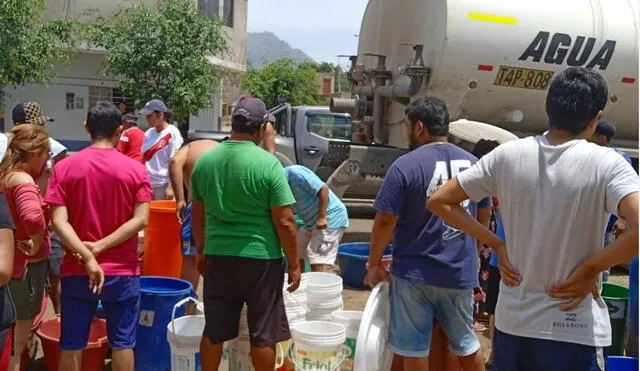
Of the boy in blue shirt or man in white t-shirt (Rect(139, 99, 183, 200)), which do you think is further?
man in white t-shirt (Rect(139, 99, 183, 200))

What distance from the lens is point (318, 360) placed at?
398cm

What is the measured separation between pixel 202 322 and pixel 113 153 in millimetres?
1128

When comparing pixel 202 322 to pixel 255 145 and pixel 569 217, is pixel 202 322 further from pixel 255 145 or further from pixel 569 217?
pixel 569 217

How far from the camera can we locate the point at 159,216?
20.0 ft

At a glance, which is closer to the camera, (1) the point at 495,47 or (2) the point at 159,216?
(2) the point at 159,216

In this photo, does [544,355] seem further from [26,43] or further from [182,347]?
[26,43]

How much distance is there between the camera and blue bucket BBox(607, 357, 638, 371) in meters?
3.59

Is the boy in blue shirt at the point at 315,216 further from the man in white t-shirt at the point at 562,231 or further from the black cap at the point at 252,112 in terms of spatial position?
the man in white t-shirt at the point at 562,231

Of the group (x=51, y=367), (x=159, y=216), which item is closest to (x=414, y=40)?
(x=159, y=216)

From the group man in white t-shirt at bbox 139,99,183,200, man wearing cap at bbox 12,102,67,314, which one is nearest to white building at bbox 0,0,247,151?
man in white t-shirt at bbox 139,99,183,200

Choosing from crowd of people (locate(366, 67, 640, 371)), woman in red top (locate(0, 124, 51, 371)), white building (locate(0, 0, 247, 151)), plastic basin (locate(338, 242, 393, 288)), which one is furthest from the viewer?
white building (locate(0, 0, 247, 151))

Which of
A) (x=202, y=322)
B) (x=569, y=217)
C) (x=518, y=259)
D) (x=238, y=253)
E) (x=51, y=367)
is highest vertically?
(x=569, y=217)

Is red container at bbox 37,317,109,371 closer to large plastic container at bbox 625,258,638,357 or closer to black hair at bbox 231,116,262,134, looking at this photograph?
black hair at bbox 231,116,262,134

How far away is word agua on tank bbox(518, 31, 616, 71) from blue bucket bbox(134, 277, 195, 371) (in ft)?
17.4
